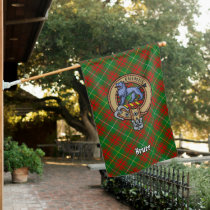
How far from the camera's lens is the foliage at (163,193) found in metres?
7.00

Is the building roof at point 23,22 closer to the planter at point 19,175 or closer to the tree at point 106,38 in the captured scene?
the planter at point 19,175

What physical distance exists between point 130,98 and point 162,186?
12.4ft

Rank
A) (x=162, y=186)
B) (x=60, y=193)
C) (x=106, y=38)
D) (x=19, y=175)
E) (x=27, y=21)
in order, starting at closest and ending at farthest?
1. (x=27, y=21)
2. (x=162, y=186)
3. (x=60, y=193)
4. (x=19, y=175)
5. (x=106, y=38)

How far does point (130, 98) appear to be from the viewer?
15.8 feet

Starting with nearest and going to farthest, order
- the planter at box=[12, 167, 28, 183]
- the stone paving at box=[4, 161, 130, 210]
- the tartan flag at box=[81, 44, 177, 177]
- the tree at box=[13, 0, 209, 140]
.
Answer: the tartan flag at box=[81, 44, 177, 177] < the stone paving at box=[4, 161, 130, 210] < the planter at box=[12, 167, 28, 183] < the tree at box=[13, 0, 209, 140]

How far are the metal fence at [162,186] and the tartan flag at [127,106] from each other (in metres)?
2.19

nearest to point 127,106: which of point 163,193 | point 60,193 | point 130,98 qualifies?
point 130,98

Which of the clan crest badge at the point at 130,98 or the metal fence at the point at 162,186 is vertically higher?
the clan crest badge at the point at 130,98

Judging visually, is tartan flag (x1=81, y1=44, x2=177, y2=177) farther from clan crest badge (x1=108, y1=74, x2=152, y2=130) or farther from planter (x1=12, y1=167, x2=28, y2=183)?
planter (x1=12, y1=167, x2=28, y2=183)

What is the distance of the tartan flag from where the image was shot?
4.79 meters

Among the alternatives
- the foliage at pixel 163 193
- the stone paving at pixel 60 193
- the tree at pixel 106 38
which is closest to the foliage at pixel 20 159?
the stone paving at pixel 60 193

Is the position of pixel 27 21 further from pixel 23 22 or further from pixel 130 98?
pixel 130 98

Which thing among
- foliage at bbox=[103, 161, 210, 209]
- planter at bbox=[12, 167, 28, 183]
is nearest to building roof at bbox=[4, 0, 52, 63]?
planter at bbox=[12, 167, 28, 183]

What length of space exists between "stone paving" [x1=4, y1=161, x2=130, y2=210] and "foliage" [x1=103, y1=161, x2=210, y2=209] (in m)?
0.25
